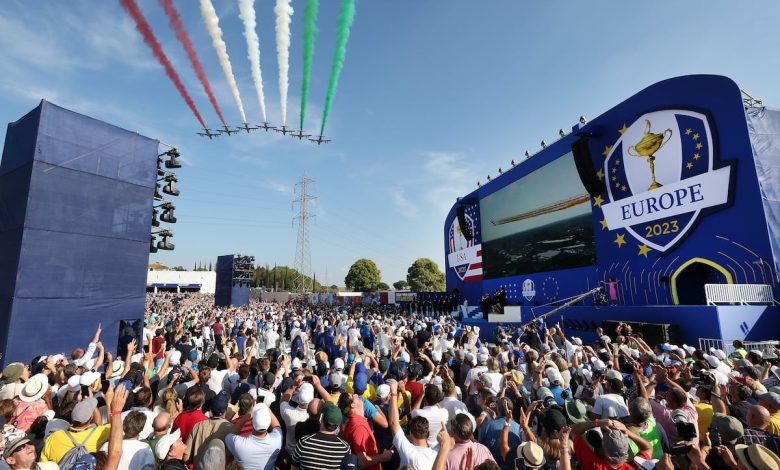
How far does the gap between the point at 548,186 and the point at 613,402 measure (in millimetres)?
20013

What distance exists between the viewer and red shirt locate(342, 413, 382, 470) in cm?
331

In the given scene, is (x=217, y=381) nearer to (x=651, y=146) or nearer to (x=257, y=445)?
(x=257, y=445)

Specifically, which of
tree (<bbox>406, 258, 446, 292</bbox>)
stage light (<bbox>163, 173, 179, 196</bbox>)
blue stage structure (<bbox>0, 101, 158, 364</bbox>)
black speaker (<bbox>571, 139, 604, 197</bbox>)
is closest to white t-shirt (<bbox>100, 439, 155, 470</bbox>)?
blue stage structure (<bbox>0, 101, 158, 364</bbox>)

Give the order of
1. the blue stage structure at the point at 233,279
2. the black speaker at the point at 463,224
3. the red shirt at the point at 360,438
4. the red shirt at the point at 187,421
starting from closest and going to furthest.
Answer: the red shirt at the point at 360,438, the red shirt at the point at 187,421, the black speaker at the point at 463,224, the blue stage structure at the point at 233,279

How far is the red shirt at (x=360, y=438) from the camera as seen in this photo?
130 inches

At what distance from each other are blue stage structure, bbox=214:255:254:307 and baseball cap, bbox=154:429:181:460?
32933 mm

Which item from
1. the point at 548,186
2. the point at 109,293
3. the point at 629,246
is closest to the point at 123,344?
the point at 109,293

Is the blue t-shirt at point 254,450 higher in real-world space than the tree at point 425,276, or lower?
lower

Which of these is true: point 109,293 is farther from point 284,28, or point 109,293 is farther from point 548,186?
point 548,186

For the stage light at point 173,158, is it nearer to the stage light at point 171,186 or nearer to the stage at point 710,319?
the stage light at point 171,186

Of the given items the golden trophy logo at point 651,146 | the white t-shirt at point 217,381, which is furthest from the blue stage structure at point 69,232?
the golden trophy logo at point 651,146

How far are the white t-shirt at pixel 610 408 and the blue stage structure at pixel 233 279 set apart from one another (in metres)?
34.2

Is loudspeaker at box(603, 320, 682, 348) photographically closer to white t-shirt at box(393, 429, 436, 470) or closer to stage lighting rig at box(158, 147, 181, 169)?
white t-shirt at box(393, 429, 436, 470)

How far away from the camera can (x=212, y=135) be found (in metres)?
22.8
